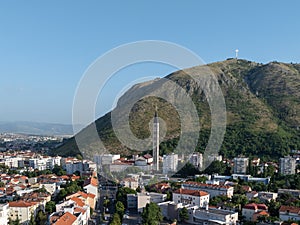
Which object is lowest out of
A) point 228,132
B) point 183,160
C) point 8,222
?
point 8,222

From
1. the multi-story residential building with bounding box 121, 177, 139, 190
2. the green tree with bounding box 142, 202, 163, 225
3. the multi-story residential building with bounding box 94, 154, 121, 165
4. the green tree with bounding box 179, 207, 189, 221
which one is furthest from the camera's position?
the multi-story residential building with bounding box 94, 154, 121, 165

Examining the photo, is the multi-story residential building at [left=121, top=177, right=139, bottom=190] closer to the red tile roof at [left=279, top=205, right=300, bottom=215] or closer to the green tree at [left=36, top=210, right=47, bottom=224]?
the green tree at [left=36, top=210, right=47, bottom=224]

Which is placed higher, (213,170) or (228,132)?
(228,132)

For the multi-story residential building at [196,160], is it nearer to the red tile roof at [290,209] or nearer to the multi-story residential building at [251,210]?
the multi-story residential building at [251,210]

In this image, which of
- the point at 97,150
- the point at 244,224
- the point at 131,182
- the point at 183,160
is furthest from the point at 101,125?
the point at 244,224

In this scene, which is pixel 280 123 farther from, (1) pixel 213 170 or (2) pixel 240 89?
(1) pixel 213 170

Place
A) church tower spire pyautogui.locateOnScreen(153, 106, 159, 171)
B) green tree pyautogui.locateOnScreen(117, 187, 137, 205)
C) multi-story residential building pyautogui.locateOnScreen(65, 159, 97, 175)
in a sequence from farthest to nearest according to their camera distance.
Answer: multi-story residential building pyautogui.locateOnScreen(65, 159, 97, 175)
church tower spire pyautogui.locateOnScreen(153, 106, 159, 171)
green tree pyautogui.locateOnScreen(117, 187, 137, 205)

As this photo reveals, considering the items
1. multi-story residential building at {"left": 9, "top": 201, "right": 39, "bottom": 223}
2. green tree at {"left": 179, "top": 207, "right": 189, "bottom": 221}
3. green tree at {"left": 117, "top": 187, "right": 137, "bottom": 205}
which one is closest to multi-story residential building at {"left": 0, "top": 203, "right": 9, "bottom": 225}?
multi-story residential building at {"left": 9, "top": 201, "right": 39, "bottom": 223}
